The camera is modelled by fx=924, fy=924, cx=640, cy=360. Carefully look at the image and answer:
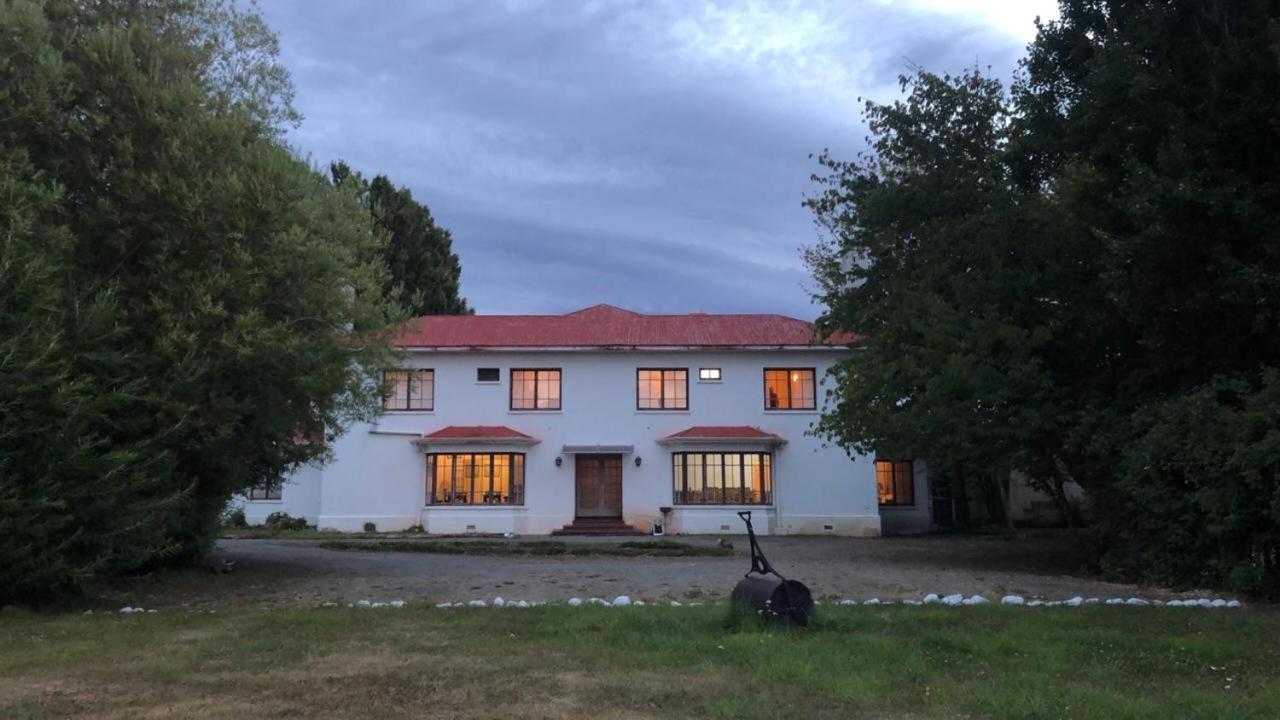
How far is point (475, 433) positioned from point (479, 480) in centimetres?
153

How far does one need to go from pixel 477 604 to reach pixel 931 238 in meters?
11.8

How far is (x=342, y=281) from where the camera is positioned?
1428 cm

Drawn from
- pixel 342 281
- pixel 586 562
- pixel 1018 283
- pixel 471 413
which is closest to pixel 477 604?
pixel 342 281

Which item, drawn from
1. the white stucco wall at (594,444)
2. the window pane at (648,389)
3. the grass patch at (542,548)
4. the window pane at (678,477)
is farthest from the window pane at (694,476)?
the grass patch at (542,548)

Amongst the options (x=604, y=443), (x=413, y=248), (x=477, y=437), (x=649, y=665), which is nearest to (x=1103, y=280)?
(x=649, y=665)

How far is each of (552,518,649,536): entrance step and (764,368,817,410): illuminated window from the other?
5.68 m

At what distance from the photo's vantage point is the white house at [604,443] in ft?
91.2

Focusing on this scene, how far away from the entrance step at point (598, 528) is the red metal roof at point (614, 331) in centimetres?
534

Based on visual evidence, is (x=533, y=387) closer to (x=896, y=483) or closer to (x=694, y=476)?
(x=694, y=476)

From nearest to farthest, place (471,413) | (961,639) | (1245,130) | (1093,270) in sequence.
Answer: (961,639)
(1245,130)
(1093,270)
(471,413)

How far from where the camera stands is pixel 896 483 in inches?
1187

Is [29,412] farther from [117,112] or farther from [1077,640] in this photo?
[1077,640]

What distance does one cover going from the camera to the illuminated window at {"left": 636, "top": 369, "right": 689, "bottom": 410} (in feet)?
94.2

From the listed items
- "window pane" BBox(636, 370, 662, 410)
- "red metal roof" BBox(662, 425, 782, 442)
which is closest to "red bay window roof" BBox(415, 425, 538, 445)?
"window pane" BBox(636, 370, 662, 410)
